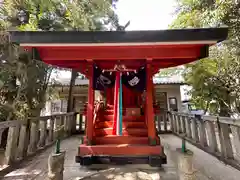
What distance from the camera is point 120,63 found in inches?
130

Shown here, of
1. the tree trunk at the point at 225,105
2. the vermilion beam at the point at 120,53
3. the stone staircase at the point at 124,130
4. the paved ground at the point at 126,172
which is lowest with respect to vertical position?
the paved ground at the point at 126,172

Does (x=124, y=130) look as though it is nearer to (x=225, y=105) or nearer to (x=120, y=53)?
(x=120, y=53)

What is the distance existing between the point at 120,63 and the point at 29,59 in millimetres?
2318

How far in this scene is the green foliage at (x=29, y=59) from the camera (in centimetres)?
350

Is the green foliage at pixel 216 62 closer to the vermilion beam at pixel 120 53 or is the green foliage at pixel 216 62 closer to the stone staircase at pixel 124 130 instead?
the vermilion beam at pixel 120 53

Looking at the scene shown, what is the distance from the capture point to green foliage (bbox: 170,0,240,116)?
4070mm

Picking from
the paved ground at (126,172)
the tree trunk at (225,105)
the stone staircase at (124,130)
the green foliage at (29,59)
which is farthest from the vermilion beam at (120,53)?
the tree trunk at (225,105)

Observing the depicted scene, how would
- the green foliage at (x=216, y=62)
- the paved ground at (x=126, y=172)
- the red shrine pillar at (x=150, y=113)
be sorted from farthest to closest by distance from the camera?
1. the green foliage at (x=216, y=62)
2. the red shrine pillar at (x=150, y=113)
3. the paved ground at (x=126, y=172)

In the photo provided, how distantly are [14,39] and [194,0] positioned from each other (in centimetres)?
503

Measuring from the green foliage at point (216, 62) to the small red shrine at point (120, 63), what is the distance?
1832 mm

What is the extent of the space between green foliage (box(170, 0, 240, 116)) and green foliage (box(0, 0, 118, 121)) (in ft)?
9.21

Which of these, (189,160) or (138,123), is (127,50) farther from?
(189,160)

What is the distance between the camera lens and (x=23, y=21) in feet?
13.6

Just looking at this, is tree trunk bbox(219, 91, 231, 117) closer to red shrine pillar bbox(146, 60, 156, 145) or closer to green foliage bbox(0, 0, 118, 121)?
red shrine pillar bbox(146, 60, 156, 145)
